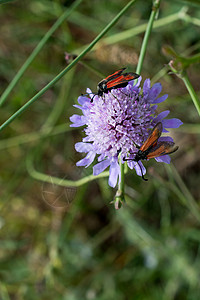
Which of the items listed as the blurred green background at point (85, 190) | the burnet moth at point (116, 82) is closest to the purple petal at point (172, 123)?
the burnet moth at point (116, 82)

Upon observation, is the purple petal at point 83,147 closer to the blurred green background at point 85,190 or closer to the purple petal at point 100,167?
the purple petal at point 100,167

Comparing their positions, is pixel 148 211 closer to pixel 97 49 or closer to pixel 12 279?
pixel 12 279

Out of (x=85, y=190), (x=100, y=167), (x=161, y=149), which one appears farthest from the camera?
(x=85, y=190)

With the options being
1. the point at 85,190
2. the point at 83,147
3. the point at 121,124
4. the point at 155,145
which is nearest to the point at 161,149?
the point at 155,145

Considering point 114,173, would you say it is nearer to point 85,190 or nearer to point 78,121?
point 78,121

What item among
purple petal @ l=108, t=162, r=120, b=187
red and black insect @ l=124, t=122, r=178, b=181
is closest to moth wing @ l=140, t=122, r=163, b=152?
red and black insect @ l=124, t=122, r=178, b=181

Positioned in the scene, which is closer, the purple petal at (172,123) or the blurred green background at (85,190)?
the purple petal at (172,123)
